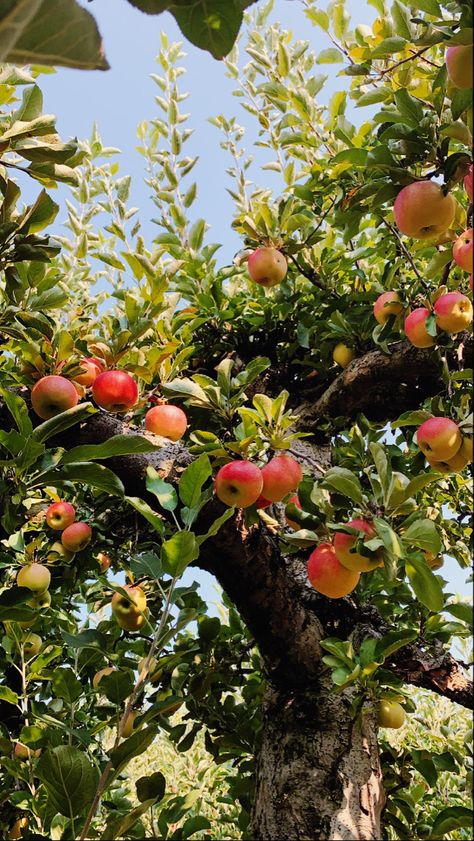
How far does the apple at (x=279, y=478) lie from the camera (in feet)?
5.18

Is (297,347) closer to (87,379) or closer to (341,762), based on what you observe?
(87,379)

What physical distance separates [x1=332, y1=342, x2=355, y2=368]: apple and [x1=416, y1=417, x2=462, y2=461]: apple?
895 millimetres

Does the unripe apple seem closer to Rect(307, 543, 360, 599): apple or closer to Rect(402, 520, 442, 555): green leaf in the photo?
Rect(307, 543, 360, 599): apple

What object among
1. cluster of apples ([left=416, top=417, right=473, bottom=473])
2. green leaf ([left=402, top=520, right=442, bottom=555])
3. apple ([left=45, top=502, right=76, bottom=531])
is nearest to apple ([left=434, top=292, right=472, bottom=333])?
cluster of apples ([left=416, top=417, right=473, bottom=473])

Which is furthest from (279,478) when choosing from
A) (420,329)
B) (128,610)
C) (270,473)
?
(128,610)

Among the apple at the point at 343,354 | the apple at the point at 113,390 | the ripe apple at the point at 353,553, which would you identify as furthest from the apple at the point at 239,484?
the apple at the point at 343,354

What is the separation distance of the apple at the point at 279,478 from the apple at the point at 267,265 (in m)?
0.70

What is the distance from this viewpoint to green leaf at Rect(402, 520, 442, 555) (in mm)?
1245

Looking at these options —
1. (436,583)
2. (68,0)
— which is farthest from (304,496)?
(68,0)

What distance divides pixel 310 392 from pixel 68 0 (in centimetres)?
206

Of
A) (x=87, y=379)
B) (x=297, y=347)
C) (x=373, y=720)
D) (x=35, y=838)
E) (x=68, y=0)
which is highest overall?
(x=68, y=0)

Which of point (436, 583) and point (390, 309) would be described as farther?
point (390, 309)

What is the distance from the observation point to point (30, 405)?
1.79 m

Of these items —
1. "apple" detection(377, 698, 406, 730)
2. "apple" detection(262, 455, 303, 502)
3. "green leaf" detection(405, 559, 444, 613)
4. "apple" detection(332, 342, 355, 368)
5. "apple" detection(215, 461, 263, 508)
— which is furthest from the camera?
"apple" detection(332, 342, 355, 368)
